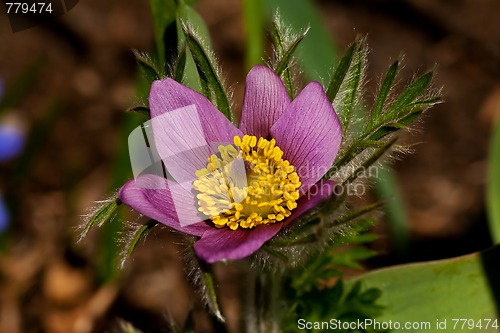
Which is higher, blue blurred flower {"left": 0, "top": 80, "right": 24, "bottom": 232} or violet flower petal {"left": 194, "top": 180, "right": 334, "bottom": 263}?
blue blurred flower {"left": 0, "top": 80, "right": 24, "bottom": 232}

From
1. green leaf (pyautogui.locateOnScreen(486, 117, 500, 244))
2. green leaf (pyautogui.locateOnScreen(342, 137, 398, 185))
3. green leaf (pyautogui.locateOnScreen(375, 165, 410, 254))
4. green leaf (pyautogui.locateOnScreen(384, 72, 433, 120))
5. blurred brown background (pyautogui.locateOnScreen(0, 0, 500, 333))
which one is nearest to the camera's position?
green leaf (pyautogui.locateOnScreen(342, 137, 398, 185))

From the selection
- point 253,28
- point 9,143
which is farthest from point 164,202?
point 9,143

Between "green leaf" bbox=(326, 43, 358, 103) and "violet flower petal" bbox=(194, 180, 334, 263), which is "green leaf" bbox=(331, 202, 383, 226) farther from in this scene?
"green leaf" bbox=(326, 43, 358, 103)

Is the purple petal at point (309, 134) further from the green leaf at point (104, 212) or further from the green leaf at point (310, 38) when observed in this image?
the green leaf at point (310, 38)

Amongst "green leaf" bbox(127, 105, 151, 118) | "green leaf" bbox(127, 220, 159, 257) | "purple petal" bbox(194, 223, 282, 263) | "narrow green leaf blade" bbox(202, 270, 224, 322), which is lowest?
"narrow green leaf blade" bbox(202, 270, 224, 322)

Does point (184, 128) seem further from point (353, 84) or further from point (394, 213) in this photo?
point (394, 213)

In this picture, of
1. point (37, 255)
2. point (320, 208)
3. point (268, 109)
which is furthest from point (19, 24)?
point (320, 208)

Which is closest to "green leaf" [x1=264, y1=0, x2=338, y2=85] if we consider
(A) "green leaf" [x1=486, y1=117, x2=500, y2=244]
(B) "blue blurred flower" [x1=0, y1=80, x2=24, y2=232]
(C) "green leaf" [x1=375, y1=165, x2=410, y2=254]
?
(C) "green leaf" [x1=375, y1=165, x2=410, y2=254]
